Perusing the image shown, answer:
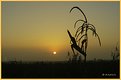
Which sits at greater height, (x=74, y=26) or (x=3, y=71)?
(x=74, y=26)

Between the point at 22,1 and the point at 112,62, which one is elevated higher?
the point at 22,1

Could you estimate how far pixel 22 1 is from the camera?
3.50 meters

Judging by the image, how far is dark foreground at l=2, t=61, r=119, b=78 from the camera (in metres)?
3.51

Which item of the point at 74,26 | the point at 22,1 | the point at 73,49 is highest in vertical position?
the point at 22,1

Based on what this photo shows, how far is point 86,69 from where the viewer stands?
3549 mm

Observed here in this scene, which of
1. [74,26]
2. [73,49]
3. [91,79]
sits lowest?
[91,79]

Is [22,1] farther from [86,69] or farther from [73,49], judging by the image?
[86,69]

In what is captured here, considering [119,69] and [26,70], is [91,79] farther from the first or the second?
[26,70]

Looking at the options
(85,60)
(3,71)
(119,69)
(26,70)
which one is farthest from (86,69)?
(3,71)

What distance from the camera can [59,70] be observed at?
354 cm

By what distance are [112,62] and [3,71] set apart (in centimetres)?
109

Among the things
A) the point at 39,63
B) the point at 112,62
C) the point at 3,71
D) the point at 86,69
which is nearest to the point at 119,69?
the point at 112,62

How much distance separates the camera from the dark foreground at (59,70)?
351 cm

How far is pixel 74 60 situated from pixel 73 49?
111 mm
